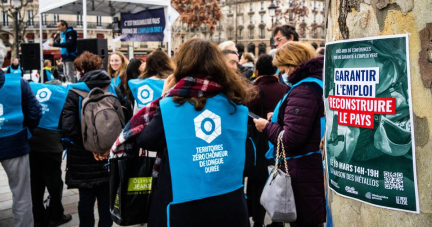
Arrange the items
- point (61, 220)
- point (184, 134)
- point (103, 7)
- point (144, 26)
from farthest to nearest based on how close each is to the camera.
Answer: point (103, 7) < point (144, 26) < point (61, 220) < point (184, 134)

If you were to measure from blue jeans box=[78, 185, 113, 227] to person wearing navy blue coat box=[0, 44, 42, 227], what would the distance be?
532 millimetres

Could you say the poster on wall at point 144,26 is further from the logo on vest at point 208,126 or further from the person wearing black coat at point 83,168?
the logo on vest at point 208,126

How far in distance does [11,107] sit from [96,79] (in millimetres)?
837

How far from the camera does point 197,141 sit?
2562 millimetres

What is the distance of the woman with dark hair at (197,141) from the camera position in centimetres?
252

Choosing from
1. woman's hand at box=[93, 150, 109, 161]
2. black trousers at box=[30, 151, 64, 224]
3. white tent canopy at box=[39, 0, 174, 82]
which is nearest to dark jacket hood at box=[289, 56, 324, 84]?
woman's hand at box=[93, 150, 109, 161]

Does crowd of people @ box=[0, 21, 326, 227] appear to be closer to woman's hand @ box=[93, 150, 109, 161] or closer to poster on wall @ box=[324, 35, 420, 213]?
woman's hand @ box=[93, 150, 109, 161]

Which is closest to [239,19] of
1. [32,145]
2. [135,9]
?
[135,9]

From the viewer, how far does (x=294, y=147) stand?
319 cm

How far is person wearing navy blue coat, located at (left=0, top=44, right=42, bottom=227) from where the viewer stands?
3992 mm

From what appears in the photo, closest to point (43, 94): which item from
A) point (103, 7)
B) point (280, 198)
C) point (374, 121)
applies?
point (280, 198)

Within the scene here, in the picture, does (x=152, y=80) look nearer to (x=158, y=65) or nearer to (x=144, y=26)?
(x=158, y=65)

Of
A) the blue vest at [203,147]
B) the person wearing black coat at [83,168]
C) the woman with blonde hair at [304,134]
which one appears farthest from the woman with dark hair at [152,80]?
the blue vest at [203,147]

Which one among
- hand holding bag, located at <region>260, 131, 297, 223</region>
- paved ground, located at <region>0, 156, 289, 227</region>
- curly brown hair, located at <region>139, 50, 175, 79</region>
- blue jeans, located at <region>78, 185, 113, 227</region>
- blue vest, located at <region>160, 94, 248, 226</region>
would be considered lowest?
paved ground, located at <region>0, 156, 289, 227</region>
